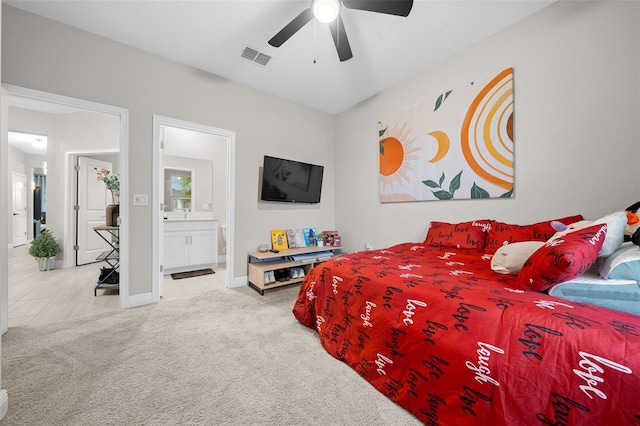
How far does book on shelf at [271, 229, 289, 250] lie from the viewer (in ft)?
11.7

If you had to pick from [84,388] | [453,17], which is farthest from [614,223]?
[84,388]

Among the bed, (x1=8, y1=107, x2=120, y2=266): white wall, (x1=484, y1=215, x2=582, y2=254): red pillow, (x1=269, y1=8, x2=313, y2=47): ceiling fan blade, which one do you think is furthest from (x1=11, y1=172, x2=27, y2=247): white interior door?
(x1=484, y1=215, x2=582, y2=254): red pillow

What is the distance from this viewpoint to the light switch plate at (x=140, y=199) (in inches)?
102

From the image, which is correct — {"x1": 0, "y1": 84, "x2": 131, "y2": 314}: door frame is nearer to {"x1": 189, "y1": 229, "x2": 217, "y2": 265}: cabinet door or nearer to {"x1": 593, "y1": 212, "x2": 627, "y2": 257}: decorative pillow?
{"x1": 189, "y1": 229, "x2": 217, "y2": 265}: cabinet door

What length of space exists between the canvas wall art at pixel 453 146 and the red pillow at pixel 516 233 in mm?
364

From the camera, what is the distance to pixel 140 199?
2.62 meters

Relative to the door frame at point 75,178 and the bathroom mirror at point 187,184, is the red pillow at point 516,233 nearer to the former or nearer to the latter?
the bathroom mirror at point 187,184

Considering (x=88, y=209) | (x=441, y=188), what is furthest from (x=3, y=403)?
(x=88, y=209)

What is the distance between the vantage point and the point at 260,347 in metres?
1.82

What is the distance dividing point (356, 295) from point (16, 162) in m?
9.43

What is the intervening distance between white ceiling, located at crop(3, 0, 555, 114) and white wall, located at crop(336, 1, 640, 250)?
21 centimetres

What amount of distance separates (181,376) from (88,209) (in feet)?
15.7

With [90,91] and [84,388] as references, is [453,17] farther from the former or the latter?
[84,388]

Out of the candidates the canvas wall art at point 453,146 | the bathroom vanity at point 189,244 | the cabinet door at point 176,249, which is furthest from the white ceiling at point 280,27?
the cabinet door at point 176,249
